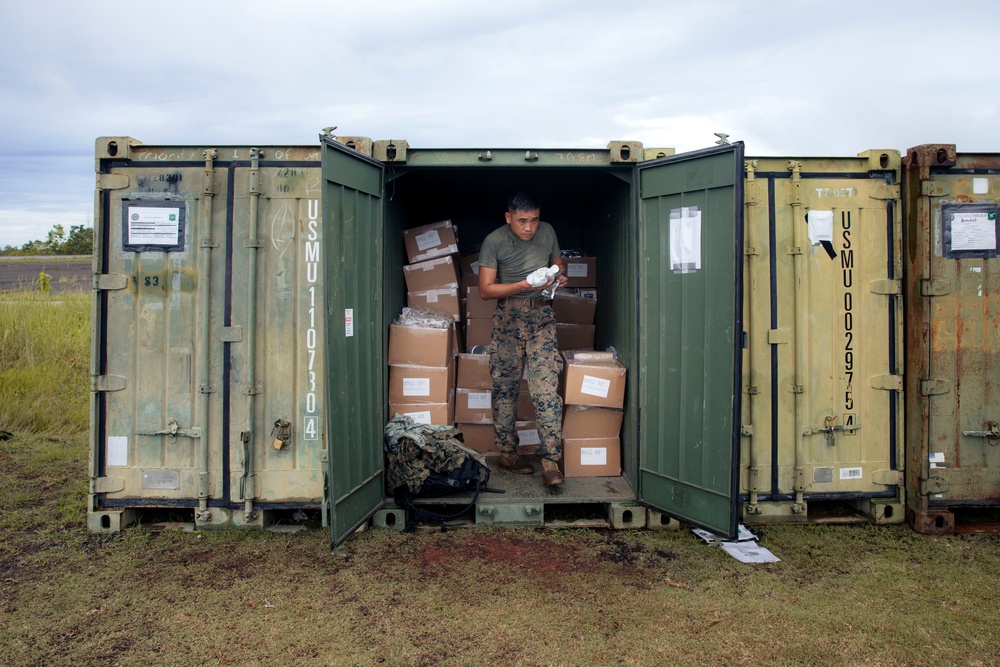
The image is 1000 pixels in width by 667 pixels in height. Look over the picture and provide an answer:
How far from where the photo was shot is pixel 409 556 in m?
3.89

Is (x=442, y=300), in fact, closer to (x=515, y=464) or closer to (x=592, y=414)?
(x=515, y=464)

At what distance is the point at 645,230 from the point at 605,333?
1.52 meters

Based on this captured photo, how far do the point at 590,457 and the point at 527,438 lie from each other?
0.75m

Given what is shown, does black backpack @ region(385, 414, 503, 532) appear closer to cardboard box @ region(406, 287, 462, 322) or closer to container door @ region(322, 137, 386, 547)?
container door @ region(322, 137, 386, 547)

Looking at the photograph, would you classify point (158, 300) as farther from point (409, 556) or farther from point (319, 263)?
point (409, 556)

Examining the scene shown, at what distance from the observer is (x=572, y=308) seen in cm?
579

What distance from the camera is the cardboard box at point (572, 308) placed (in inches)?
227

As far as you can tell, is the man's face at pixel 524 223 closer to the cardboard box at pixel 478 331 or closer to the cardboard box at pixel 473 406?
the cardboard box at pixel 478 331

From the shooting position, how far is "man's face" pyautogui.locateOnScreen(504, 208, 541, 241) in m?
4.77

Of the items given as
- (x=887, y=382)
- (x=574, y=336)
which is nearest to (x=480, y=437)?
(x=574, y=336)

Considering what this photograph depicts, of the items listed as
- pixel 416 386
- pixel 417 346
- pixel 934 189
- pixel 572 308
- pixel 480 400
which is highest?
pixel 934 189

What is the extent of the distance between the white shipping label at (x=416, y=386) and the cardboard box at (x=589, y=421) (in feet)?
3.38

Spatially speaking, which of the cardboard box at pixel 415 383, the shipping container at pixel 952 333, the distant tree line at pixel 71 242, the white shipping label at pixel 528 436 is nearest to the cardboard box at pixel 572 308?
the white shipping label at pixel 528 436

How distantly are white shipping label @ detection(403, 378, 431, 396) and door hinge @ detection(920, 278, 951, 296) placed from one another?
3343 mm
